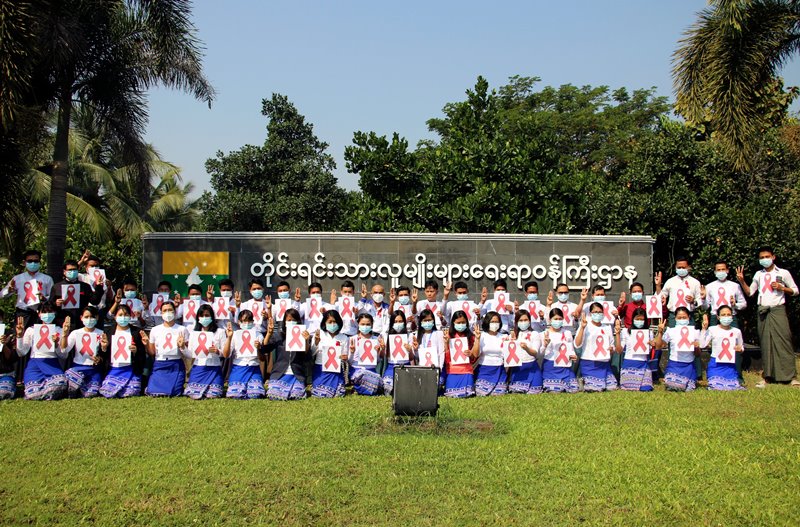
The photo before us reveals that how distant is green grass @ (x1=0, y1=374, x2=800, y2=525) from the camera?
6789mm

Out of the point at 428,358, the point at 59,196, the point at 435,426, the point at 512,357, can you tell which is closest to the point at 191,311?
the point at 428,358

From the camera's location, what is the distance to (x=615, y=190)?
63.6 ft

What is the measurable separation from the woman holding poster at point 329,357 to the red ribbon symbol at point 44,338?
374 centimetres

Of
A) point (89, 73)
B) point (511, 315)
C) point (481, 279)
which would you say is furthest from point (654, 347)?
point (89, 73)

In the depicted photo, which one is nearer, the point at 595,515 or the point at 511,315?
the point at 595,515

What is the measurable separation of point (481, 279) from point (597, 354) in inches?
160

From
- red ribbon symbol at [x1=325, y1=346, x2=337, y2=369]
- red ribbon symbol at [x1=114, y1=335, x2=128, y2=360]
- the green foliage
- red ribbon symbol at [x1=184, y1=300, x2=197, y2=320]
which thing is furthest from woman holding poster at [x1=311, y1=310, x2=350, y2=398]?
the green foliage

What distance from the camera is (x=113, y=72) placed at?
55.9 feet

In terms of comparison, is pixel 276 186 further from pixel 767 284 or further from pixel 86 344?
pixel 767 284

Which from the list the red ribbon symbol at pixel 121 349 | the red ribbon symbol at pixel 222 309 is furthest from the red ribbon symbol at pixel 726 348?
the red ribbon symbol at pixel 121 349

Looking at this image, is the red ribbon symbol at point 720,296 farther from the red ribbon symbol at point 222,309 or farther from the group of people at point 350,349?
the red ribbon symbol at point 222,309

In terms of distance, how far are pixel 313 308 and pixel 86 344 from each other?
3.58 m

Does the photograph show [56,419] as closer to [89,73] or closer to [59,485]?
[59,485]

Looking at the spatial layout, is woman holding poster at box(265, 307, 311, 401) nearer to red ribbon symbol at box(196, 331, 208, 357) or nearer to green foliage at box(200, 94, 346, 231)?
red ribbon symbol at box(196, 331, 208, 357)
